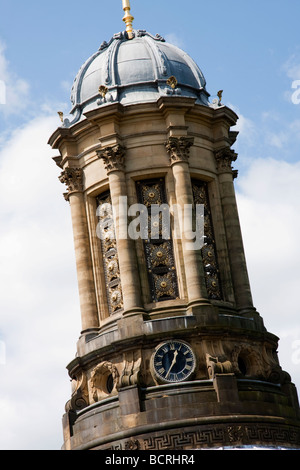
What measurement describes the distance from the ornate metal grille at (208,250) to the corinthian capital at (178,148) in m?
1.50

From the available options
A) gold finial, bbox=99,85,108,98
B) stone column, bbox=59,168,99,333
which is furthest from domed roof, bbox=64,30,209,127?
stone column, bbox=59,168,99,333

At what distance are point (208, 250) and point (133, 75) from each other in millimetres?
8101

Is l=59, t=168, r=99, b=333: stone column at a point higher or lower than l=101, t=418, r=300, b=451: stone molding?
higher

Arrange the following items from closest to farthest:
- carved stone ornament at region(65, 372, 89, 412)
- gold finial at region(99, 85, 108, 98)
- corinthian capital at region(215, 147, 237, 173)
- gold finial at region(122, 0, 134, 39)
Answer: carved stone ornament at region(65, 372, 89, 412) < gold finial at region(99, 85, 108, 98) < corinthian capital at region(215, 147, 237, 173) < gold finial at region(122, 0, 134, 39)

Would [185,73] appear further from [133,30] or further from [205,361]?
[205,361]

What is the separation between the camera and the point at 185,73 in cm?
5606

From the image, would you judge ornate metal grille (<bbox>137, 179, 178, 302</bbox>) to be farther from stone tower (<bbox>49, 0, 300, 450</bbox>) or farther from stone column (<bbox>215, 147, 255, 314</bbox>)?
stone column (<bbox>215, 147, 255, 314</bbox>)

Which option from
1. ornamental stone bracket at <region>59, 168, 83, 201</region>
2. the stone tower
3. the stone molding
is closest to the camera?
the stone molding

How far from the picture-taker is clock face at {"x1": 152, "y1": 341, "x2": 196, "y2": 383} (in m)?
49.7

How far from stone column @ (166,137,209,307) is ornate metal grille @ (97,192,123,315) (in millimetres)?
2942

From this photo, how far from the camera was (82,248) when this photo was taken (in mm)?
54156

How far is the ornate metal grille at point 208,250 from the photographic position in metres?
52.8
